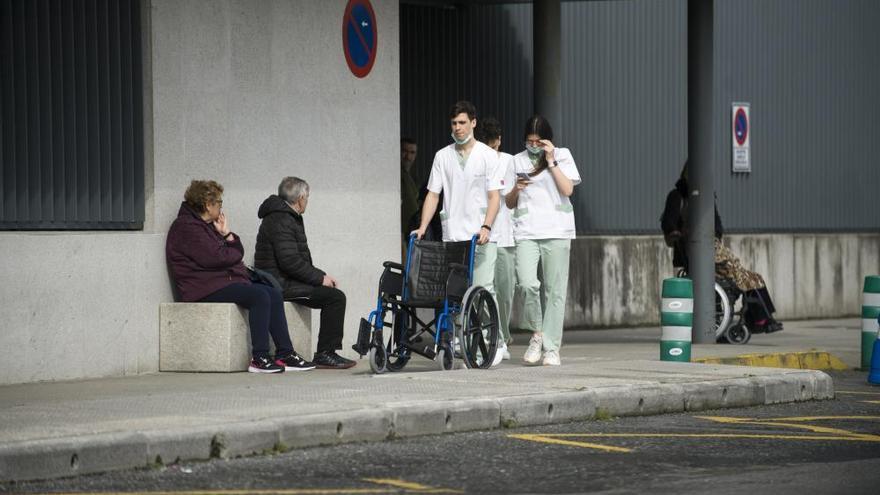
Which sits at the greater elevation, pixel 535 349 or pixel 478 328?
pixel 478 328

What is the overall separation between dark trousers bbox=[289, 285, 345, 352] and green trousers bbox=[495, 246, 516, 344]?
1.33 m

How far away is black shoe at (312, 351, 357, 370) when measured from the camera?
1291cm

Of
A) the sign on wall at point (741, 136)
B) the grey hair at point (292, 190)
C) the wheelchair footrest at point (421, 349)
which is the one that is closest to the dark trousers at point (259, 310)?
the grey hair at point (292, 190)

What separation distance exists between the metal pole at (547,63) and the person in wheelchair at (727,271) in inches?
56.9

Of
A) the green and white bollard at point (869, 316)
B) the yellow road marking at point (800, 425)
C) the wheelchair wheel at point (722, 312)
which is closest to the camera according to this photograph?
the yellow road marking at point (800, 425)

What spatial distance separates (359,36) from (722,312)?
4.66 metres

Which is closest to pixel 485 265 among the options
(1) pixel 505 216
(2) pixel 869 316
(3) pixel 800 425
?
(1) pixel 505 216

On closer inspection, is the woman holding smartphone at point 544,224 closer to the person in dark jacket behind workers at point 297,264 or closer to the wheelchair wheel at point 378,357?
the wheelchair wheel at point 378,357

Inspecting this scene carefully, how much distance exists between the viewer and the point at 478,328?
40.1 ft

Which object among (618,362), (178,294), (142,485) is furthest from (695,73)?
(142,485)

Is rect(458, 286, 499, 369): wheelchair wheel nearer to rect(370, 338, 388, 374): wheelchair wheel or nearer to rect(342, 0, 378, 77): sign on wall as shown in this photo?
rect(370, 338, 388, 374): wheelchair wheel

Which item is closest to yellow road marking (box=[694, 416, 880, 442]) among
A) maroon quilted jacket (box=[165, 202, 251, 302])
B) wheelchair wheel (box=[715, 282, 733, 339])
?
maroon quilted jacket (box=[165, 202, 251, 302])

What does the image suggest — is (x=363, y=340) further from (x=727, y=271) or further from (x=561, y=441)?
(x=727, y=271)

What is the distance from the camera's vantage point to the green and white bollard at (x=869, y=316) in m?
14.6
